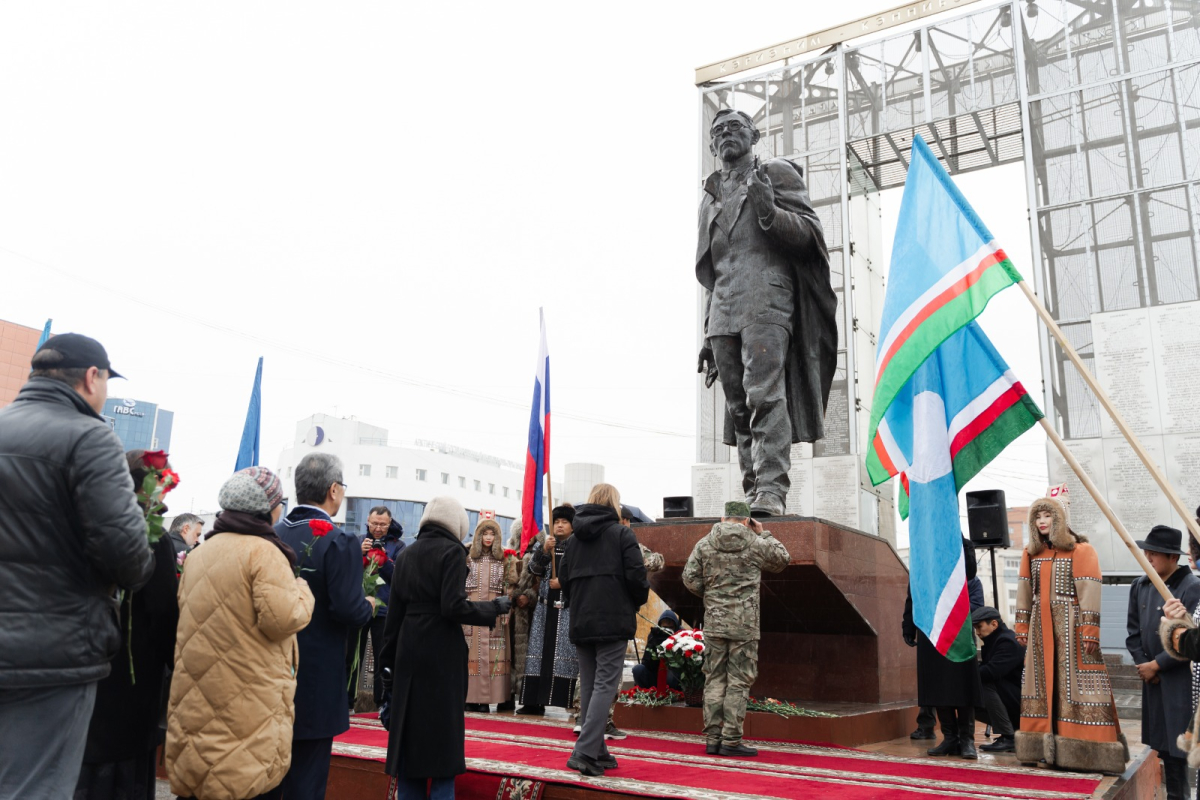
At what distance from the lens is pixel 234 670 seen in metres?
2.86

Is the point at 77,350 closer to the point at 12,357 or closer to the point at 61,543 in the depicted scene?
the point at 61,543

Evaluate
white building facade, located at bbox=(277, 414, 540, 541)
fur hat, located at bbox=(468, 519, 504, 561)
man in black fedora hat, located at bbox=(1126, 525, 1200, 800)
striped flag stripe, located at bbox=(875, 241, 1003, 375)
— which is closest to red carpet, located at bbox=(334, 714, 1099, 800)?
man in black fedora hat, located at bbox=(1126, 525, 1200, 800)

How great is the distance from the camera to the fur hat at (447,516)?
3.90 metres

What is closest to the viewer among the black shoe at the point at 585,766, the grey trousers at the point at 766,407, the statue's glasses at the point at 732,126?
the black shoe at the point at 585,766

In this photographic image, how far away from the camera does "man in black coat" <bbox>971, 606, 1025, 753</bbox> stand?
18.5 feet

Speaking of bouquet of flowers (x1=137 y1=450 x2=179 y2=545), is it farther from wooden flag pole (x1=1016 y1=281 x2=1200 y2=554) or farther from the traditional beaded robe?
the traditional beaded robe

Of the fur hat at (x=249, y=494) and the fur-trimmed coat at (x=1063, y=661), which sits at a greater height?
the fur hat at (x=249, y=494)

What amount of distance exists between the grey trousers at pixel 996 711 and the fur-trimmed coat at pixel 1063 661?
0.81 metres

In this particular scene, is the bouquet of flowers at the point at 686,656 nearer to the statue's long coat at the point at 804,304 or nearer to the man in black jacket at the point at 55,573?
the statue's long coat at the point at 804,304

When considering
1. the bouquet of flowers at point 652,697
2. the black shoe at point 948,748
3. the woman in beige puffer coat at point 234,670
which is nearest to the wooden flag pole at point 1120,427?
the black shoe at point 948,748

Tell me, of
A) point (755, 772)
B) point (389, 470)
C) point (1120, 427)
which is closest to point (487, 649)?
point (755, 772)

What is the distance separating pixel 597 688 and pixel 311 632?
165 centimetres

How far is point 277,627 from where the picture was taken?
2.88 metres

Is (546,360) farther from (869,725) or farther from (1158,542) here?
(1158,542)
